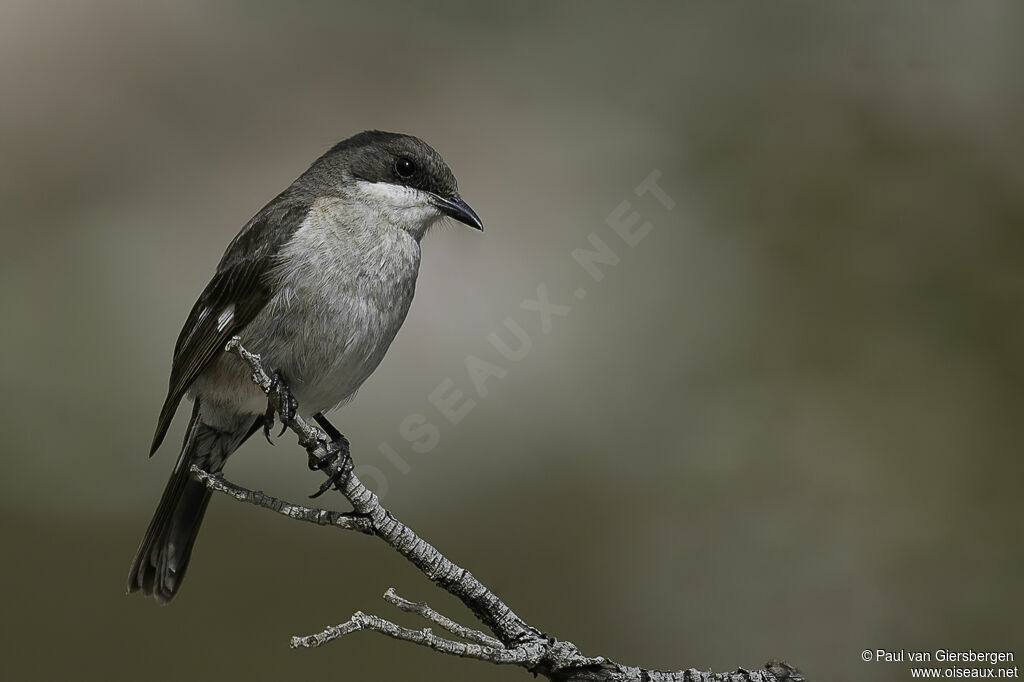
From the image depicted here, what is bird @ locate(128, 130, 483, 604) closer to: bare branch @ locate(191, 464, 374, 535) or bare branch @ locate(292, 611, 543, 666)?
bare branch @ locate(191, 464, 374, 535)

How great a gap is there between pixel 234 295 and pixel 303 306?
367mm

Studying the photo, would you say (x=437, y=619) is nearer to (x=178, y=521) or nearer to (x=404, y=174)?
(x=178, y=521)

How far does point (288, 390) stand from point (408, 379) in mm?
2471

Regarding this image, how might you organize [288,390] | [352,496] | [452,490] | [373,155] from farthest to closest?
1. [452,490]
2. [373,155]
3. [288,390]
4. [352,496]

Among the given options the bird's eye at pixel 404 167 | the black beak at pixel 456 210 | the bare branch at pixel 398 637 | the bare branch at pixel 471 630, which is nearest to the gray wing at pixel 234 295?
the bird's eye at pixel 404 167

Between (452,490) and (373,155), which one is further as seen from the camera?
(452,490)

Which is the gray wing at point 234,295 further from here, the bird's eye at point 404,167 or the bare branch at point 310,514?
the bare branch at point 310,514

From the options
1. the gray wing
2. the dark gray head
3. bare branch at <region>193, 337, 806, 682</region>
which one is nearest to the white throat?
the dark gray head

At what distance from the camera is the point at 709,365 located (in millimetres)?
6195

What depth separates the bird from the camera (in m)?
3.61

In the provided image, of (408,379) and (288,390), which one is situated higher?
(408,379)

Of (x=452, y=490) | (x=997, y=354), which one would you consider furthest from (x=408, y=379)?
(x=997, y=354)

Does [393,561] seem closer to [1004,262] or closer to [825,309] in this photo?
[825,309]

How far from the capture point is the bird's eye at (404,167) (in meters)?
4.02
